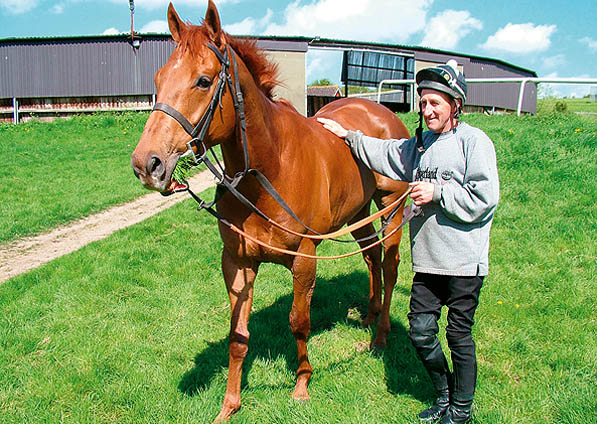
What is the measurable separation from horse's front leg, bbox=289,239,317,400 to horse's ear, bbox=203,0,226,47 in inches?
56.2

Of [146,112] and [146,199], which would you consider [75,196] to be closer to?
[146,199]

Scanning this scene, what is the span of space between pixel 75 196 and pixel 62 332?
629 centimetres

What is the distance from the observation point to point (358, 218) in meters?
5.19

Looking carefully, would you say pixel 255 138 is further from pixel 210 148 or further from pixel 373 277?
pixel 373 277

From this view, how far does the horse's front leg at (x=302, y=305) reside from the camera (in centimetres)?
329

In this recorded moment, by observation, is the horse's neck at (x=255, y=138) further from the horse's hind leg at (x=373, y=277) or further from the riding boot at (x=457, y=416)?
the horse's hind leg at (x=373, y=277)

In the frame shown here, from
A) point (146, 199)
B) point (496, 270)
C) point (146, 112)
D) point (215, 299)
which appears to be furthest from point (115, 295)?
point (146, 112)

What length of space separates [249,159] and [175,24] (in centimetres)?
87

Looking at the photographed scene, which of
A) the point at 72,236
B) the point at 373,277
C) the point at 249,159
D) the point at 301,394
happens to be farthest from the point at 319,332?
the point at 72,236

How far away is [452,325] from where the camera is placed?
9.39ft

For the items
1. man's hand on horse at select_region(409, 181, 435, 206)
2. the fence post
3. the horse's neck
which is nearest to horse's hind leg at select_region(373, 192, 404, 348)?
man's hand on horse at select_region(409, 181, 435, 206)

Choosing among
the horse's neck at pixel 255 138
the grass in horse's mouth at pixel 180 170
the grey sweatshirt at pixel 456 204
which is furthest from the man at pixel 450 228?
the grass in horse's mouth at pixel 180 170

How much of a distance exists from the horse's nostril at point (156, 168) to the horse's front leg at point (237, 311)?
45.5 inches

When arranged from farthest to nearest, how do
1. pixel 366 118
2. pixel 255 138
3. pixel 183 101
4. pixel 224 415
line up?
pixel 366 118, pixel 224 415, pixel 255 138, pixel 183 101
